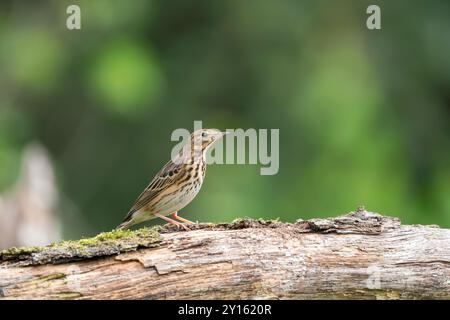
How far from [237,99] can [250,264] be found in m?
12.4

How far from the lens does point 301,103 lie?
19.1 meters

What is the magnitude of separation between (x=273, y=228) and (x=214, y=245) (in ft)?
1.90

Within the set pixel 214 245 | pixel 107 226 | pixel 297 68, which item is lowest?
pixel 107 226

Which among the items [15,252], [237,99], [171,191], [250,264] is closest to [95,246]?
[15,252]

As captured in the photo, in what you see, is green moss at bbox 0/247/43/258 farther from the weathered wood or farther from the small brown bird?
the small brown bird

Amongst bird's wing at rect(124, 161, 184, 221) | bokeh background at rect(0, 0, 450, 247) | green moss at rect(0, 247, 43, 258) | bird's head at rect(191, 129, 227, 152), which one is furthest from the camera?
bokeh background at rect(0, 0, 450, 247)

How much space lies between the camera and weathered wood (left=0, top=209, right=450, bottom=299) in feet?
24.5

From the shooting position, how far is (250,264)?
7.79 meters

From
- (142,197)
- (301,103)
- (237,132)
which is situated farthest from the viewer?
(301,103)

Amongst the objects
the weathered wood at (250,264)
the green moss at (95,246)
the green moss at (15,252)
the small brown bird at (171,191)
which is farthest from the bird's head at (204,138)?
the green moss at (15,252)

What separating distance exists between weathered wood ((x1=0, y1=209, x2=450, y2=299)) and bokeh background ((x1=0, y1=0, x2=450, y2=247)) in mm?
8769

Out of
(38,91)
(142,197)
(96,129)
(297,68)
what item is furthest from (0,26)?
(142,197)

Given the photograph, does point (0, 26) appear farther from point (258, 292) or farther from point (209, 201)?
point (258, 292)

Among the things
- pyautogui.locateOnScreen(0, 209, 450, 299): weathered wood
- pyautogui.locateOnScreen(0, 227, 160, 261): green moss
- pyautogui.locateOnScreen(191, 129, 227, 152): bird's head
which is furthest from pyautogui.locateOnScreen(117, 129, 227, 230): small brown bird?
pyautogui.locateOnScreen(0, 227, 160, 261): green moss
